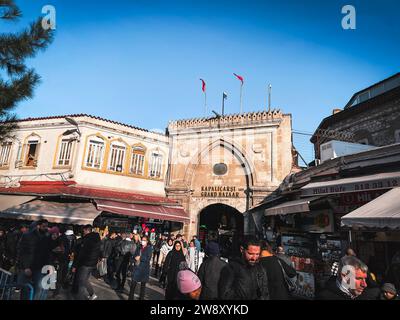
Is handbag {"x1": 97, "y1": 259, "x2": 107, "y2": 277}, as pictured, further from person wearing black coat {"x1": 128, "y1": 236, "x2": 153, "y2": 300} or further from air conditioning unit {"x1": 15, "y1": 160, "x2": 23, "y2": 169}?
air conditioning unit {"x1": 15, "y1": 160, "x2": 23, "y2": 169}

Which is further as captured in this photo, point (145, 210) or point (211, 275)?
point (145, 210)

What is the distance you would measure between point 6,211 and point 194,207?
9.36 metres

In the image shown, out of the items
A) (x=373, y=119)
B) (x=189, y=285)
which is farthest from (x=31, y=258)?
(x=373, y=119)

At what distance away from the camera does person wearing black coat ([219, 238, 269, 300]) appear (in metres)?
2.82

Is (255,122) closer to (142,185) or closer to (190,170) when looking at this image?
(190,170)

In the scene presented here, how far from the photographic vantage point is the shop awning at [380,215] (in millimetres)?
5125

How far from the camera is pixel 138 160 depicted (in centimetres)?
1661

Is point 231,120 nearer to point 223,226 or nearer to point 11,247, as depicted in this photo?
point 223,226

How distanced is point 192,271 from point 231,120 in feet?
46.3

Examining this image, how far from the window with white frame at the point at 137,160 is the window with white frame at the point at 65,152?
3.42 m

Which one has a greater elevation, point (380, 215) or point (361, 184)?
point (361, 184)

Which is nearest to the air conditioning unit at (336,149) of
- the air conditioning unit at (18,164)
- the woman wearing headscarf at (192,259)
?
the woman wearing headscarf at (192,259)

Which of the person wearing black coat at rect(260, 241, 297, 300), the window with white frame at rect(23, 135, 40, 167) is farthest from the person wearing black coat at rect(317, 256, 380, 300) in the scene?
the window with white frame at rect(23, 135, 40, 167)
